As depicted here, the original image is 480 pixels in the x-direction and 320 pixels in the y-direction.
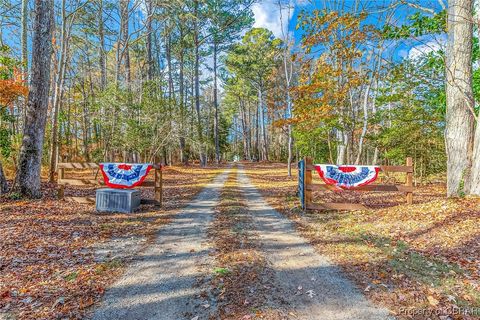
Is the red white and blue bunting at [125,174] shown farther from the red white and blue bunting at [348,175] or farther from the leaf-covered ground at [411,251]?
the red white and blue bunting at [348,175]

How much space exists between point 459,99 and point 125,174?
28.3 feet

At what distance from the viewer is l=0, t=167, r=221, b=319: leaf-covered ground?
2980 mm

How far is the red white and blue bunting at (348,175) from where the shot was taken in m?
7.22

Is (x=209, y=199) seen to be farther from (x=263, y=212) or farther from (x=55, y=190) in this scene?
(x=55, y=190)

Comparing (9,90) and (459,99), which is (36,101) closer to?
(9,90)

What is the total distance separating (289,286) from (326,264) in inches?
37.7

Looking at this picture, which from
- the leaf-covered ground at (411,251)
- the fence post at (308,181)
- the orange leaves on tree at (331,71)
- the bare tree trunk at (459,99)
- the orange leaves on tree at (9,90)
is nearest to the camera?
the leaf-covered ground at (411,251)

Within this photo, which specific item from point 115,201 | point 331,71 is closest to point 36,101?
point 115,201

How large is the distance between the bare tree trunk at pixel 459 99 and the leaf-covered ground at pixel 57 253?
6.94 metres

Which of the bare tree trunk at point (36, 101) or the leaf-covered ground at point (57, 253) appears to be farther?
the bare tree trunk at point (36, 101)

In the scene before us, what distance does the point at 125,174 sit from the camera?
307 inches

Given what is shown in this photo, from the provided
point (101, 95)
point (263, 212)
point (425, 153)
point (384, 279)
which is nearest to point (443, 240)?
point (384, 279)

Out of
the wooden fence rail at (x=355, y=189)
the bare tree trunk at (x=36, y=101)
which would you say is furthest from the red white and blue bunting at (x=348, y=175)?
the bare tree trunk at (x=36, y=101)

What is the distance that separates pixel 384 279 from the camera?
3.49 metres
